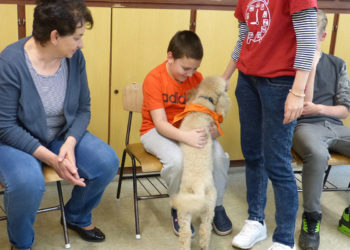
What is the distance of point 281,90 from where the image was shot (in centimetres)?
197

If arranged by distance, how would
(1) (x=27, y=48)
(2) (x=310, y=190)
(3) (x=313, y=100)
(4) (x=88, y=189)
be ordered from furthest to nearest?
1. (3) (x=313, y=100)
2. (2) (x=310, y=190)
3. (4) (x=88, y=189)
4. (1) (x=27, y=48)

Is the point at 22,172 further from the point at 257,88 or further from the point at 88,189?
the point at 257,88

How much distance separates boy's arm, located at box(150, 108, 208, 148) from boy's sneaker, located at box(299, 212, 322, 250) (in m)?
0.75

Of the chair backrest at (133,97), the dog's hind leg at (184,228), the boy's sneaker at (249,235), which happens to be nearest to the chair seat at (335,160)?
the boy's sneaker at (249,235)

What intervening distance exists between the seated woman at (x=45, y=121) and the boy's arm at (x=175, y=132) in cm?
30

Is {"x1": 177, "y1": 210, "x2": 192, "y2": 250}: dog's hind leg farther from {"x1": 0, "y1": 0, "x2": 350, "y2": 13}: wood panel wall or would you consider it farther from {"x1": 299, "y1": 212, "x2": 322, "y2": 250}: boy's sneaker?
{"x1": 0, "y1": 0, "x2": 350, "y2": 13}: wood panel wall

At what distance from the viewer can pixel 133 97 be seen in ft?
8.45

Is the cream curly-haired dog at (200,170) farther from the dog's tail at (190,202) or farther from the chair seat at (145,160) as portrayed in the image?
the chair seat at (145,160)

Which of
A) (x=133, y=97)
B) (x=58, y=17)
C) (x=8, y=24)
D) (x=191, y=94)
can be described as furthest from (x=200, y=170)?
(x=8, y=24)

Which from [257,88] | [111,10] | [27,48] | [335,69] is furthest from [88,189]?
[335,69]

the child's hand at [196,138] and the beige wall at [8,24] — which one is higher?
the beige wall at [8,24]

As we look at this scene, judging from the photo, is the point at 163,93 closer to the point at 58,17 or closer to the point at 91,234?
the point at 58,17

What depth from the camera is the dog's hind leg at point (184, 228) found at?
2109mm

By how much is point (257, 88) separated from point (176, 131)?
0.47 metres
